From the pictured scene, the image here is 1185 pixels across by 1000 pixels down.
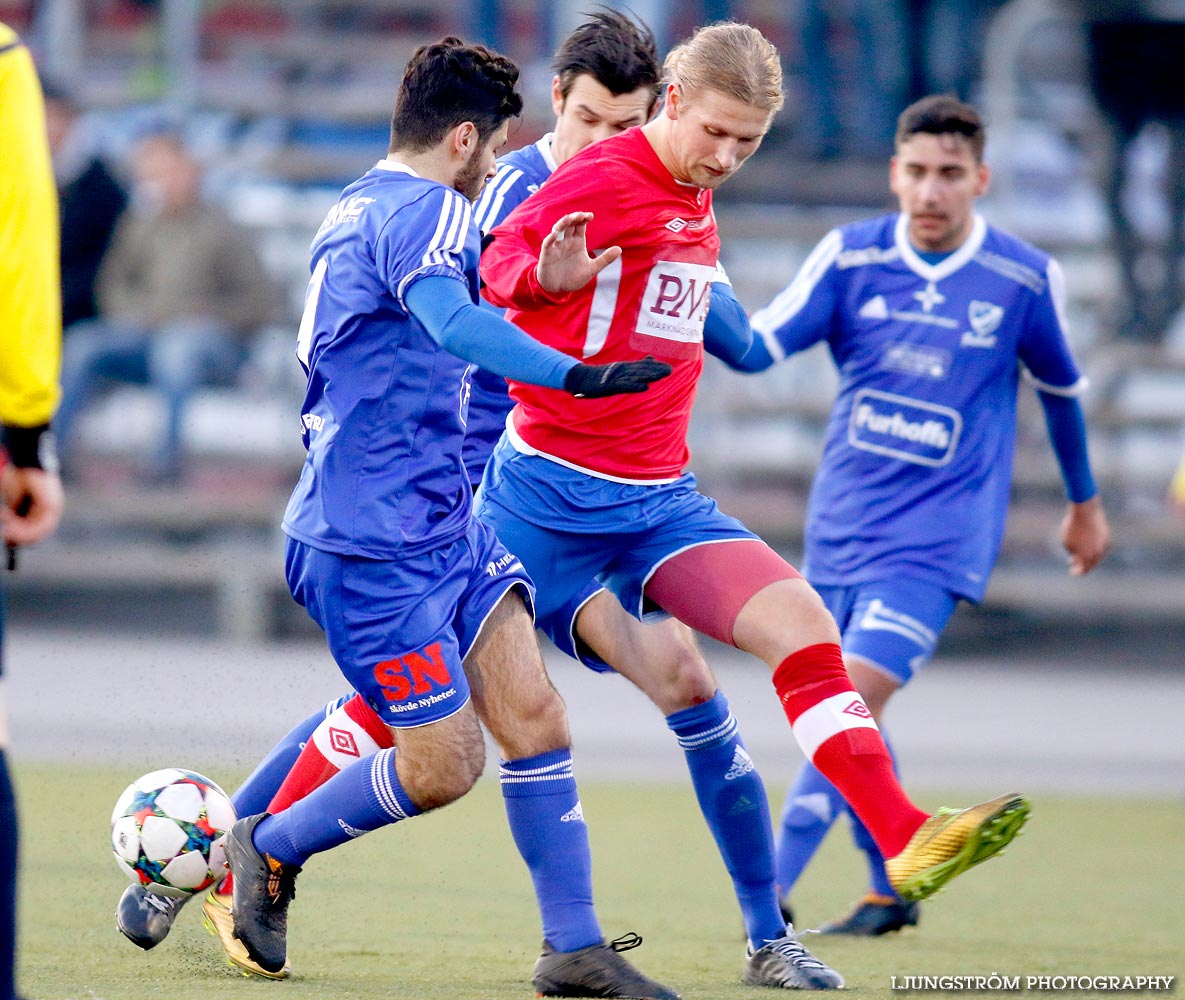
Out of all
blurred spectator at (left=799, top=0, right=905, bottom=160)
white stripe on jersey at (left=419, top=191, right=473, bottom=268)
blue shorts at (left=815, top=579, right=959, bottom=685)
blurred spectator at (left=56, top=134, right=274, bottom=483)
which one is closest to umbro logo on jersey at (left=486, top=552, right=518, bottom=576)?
white stripe on jersey at (left=419, top=191, right=473, bottom=268)

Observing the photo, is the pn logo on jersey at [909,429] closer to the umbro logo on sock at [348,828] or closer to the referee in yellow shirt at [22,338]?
the umbro logo on sock at [348,828]

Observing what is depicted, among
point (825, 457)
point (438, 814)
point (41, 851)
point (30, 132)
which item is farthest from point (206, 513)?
point (30, 132)

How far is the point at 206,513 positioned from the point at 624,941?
8.84 metres

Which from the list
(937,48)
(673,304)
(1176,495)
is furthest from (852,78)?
(673,304)

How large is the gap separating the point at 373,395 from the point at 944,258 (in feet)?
8.15

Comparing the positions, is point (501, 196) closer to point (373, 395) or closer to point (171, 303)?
point (373, 395)

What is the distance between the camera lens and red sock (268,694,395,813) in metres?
4.75

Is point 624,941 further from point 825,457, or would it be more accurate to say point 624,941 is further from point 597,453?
point 825,457

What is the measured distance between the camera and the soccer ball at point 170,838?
462 cm

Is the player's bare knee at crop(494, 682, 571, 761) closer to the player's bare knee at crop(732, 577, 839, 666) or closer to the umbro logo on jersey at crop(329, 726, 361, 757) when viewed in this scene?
the player's bare knee at crop(732, 577, 839, 666)

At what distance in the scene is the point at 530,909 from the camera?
5.80 metres

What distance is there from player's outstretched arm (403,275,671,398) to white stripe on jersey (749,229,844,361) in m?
2.04

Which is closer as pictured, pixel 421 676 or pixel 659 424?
pixel 421 676

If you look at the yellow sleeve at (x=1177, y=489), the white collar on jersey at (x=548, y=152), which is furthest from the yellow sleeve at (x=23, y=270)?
the yellow sleeve at (x=1177, y=489)
